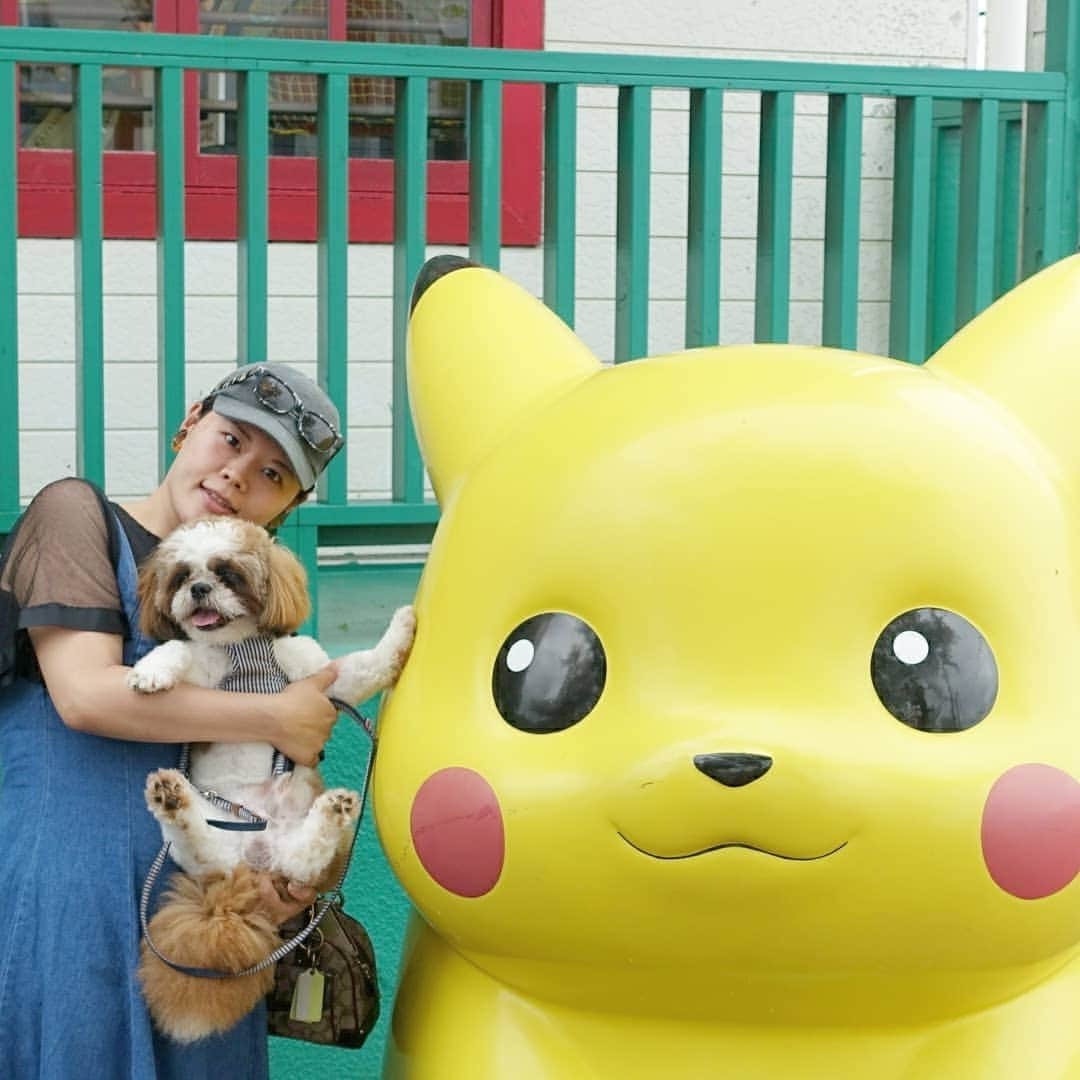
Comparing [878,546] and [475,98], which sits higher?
[475,98]

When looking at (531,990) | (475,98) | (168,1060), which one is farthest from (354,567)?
(531,990)

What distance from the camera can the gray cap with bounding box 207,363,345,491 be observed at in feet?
10.0

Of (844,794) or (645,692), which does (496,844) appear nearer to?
(645,692)

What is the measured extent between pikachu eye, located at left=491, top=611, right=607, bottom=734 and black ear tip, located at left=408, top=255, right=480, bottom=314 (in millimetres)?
812

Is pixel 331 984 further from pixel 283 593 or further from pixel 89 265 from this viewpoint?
pixel 89 265

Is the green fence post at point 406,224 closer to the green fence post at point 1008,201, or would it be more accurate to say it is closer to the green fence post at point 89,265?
the green fence post at point 89,265

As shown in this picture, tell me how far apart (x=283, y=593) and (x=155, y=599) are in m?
0.19

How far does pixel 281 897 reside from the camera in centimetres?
281

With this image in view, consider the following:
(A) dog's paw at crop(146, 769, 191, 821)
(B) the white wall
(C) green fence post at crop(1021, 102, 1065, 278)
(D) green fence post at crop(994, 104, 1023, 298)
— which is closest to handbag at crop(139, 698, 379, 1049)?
(A) dog's paw at crop(146, 769, 191, 821)

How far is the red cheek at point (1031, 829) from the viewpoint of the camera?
7.56 ft

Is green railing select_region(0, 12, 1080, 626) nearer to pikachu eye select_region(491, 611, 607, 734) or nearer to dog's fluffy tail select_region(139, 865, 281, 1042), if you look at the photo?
dog's fluffy tail select_region(139, 865, 281, 1042)

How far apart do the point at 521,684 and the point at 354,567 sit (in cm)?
356

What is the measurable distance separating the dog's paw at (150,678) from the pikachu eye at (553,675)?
0.60 m

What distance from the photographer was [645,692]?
2.38 meters
